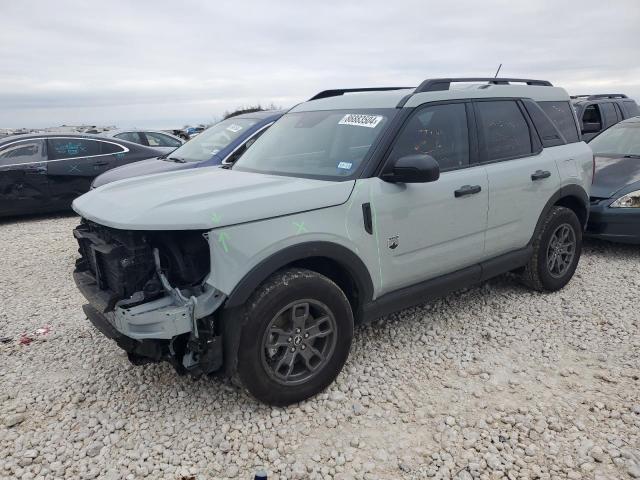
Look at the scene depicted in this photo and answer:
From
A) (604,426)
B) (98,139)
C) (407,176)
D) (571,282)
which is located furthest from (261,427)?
(98,139)

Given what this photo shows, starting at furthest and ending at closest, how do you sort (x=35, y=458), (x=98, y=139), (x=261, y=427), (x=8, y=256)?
(x=98, y=139), (x=8, y=256), (x=261, y=427), (x=35, y=458)

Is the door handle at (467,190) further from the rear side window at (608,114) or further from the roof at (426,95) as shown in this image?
the rear side window at (608,114)

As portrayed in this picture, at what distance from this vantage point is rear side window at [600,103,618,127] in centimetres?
1062

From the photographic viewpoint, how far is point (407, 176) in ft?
10.4

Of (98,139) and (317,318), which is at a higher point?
(98,139)

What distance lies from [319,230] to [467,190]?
52.8 inches

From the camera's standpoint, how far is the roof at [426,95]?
3.65m

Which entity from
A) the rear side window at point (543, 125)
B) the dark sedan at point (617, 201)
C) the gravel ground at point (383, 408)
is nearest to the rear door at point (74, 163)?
the gravel ground at point (383, 408)

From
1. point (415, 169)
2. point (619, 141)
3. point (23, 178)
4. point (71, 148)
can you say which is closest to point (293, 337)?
point (415, 169)

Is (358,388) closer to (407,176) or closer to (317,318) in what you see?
(317,318)

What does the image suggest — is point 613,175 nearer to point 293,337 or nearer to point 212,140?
point 293,337

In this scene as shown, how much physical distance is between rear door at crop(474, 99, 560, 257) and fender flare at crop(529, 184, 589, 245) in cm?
5

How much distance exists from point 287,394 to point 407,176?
5.00 feet

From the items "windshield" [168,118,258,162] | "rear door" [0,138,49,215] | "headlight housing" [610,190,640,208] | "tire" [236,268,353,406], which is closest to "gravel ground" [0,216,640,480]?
"tire" [236,268,353,406]
